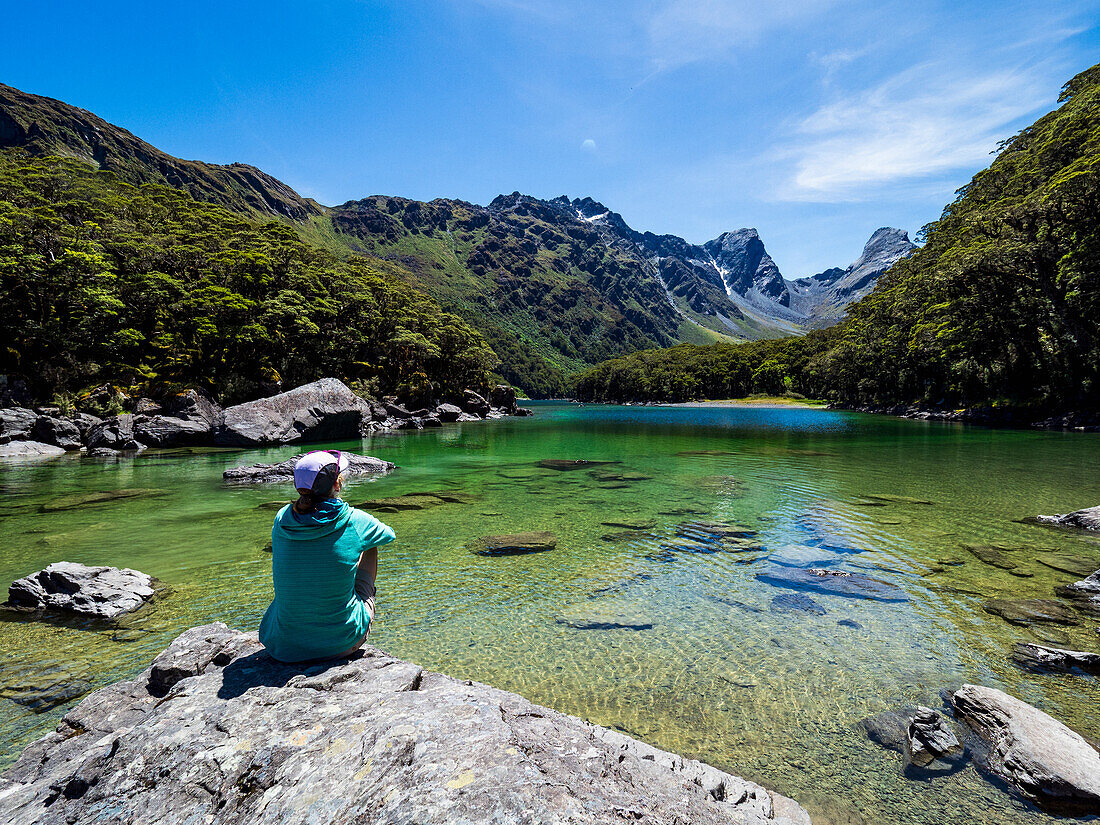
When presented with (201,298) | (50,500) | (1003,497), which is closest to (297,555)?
(50,500)

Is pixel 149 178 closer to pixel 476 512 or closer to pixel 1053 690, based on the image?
pixel 476 512

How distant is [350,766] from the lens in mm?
2982

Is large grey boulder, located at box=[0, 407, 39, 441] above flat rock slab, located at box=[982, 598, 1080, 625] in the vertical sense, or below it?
above

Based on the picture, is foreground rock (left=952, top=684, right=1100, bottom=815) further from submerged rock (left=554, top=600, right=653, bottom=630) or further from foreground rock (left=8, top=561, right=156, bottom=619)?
foreground rock (left=8, top=561, right=156, bottom=619)

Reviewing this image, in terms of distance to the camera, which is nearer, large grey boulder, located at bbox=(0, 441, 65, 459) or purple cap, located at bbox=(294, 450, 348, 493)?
purple cap, located at bbox=(294, 450, 348, 493)

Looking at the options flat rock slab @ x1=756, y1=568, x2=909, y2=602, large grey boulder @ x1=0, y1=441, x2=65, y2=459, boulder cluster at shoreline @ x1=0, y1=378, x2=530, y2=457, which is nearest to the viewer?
flat rock slab @ x1=756, y1=568, x2=909, y2=602

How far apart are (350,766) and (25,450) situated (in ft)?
129

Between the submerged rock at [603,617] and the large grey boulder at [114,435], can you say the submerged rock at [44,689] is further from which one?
the large grey boulder at [114,435]

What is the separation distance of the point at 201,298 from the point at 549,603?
47.5 meters

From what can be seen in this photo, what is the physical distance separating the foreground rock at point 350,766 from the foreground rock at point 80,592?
17.8ft

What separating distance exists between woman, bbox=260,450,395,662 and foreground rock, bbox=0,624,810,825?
0.28m

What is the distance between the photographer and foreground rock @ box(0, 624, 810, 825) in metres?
2.72

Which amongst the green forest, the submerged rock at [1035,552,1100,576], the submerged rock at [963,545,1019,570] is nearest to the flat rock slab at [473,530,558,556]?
the submerged rock at [963,545,1019,570]

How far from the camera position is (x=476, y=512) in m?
16.5
